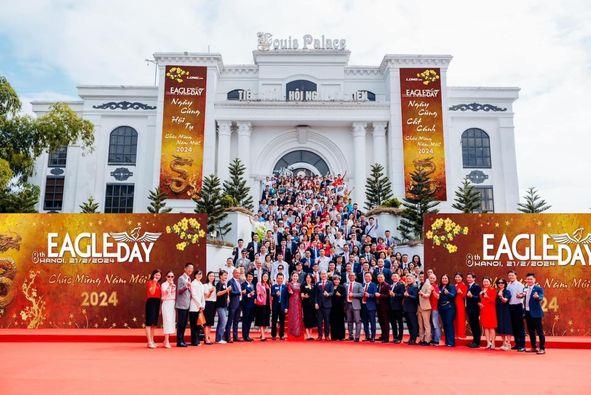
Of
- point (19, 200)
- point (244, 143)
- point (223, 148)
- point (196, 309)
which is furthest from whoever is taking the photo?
point (244, 143)

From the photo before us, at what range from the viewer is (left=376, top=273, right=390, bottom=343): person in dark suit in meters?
10.6

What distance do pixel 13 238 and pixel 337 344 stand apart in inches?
345

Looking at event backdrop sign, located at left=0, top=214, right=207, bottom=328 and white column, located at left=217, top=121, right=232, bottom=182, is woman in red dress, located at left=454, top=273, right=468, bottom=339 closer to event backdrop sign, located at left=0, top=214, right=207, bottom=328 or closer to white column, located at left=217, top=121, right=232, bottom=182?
event backdrop sign, located at left=0, top=214, right=207, bottom=328

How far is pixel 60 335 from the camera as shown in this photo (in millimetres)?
10297

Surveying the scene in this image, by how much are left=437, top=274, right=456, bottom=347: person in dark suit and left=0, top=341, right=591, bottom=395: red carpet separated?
508 mm

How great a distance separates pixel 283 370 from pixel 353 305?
166 inches

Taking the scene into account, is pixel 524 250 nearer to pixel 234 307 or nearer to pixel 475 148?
pixel 234 307

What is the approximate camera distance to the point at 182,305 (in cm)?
961

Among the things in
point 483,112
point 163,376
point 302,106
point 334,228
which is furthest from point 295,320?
point 483,112

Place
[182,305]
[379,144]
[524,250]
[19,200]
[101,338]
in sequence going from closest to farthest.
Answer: [182,305] < [101,338] < [524,250] < [19,200] < [379,144]

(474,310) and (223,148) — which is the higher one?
(223,148)

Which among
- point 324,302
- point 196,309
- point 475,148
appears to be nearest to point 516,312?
point 324,302

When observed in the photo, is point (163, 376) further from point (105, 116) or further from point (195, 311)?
point (105, 116)

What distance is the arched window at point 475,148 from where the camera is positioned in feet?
94.5
